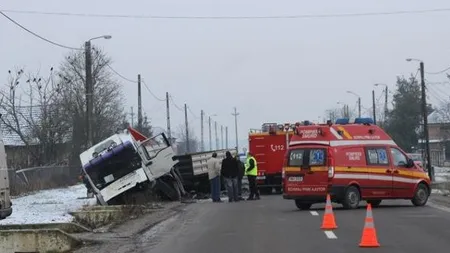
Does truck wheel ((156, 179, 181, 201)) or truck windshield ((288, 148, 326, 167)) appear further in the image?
truck wheel ((156, 179, 181, 201))

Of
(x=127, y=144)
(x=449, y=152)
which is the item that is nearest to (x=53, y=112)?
(x=127, y=144)

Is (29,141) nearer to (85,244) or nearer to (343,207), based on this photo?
(343,207)

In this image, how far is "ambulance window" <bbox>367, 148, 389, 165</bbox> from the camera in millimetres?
21609

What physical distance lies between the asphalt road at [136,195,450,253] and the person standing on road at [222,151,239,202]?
4.70m

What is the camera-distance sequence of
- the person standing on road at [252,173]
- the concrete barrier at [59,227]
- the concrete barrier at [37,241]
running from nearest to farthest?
the concrete barrier at [37,241]
the concrete barrier at [59,227]
the person standing on road at [252,173]

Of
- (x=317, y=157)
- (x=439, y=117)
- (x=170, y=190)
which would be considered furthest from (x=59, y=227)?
(x=439, y=117)

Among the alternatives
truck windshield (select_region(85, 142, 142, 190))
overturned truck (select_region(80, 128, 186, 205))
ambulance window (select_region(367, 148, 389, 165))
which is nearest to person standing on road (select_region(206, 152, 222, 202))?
overturned truck (select_region(80, 128, 186, 205))

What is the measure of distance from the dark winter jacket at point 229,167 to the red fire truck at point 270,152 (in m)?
5.27

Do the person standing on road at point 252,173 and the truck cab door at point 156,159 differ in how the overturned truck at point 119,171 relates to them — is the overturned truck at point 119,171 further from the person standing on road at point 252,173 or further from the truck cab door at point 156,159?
the person standing on road at point 252,173

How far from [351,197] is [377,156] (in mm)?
1581

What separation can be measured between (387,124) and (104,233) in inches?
2655

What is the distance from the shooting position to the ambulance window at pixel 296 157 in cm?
2162

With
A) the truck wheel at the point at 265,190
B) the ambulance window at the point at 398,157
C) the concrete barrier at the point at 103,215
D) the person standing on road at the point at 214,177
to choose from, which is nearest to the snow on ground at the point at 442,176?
the truck wheel at the point at 265,190

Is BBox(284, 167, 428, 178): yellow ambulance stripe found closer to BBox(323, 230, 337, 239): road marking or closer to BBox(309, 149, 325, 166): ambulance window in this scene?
BBox(309, 149, 325, 166): ambulance window
